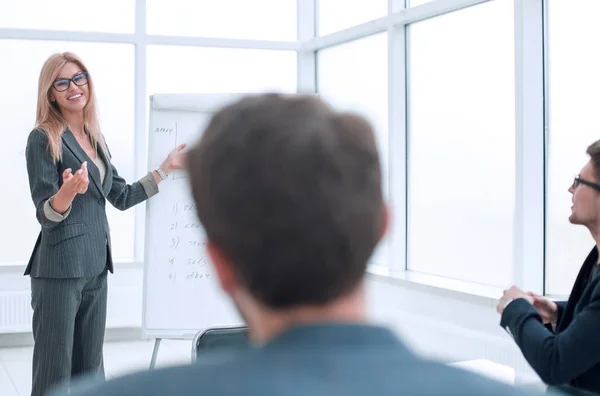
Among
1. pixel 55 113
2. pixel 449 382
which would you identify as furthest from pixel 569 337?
pixel 55 113

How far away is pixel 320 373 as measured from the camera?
0.53 m

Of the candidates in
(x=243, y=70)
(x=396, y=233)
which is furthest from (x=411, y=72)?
(x=243, y=70)

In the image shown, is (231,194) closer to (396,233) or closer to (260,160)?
(260,160)

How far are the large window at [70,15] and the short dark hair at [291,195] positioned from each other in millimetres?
5353

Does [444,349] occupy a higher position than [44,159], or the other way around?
[44,159]

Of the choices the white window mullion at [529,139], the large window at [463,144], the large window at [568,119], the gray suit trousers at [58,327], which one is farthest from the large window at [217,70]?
the gray suit trousers at [58,327]

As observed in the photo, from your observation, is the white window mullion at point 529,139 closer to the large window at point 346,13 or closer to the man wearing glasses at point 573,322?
the large window at point 346,13

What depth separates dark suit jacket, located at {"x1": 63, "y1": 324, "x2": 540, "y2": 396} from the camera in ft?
1.71

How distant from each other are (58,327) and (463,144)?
2597 mm

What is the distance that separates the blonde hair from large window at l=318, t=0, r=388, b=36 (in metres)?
2.68

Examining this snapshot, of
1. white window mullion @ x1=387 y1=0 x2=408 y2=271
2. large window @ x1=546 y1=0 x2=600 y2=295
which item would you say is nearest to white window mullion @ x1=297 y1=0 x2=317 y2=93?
white window mullion @ x1=387 y1=0 x2=408 y2=271

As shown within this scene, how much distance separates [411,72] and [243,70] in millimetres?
1559

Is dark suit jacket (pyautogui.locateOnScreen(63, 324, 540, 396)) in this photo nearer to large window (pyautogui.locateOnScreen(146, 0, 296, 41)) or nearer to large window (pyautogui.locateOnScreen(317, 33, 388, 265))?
large window (pyautogui.locateOnScreen(317, 33, 388, 265))

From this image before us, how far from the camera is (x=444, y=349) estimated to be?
4.25m
